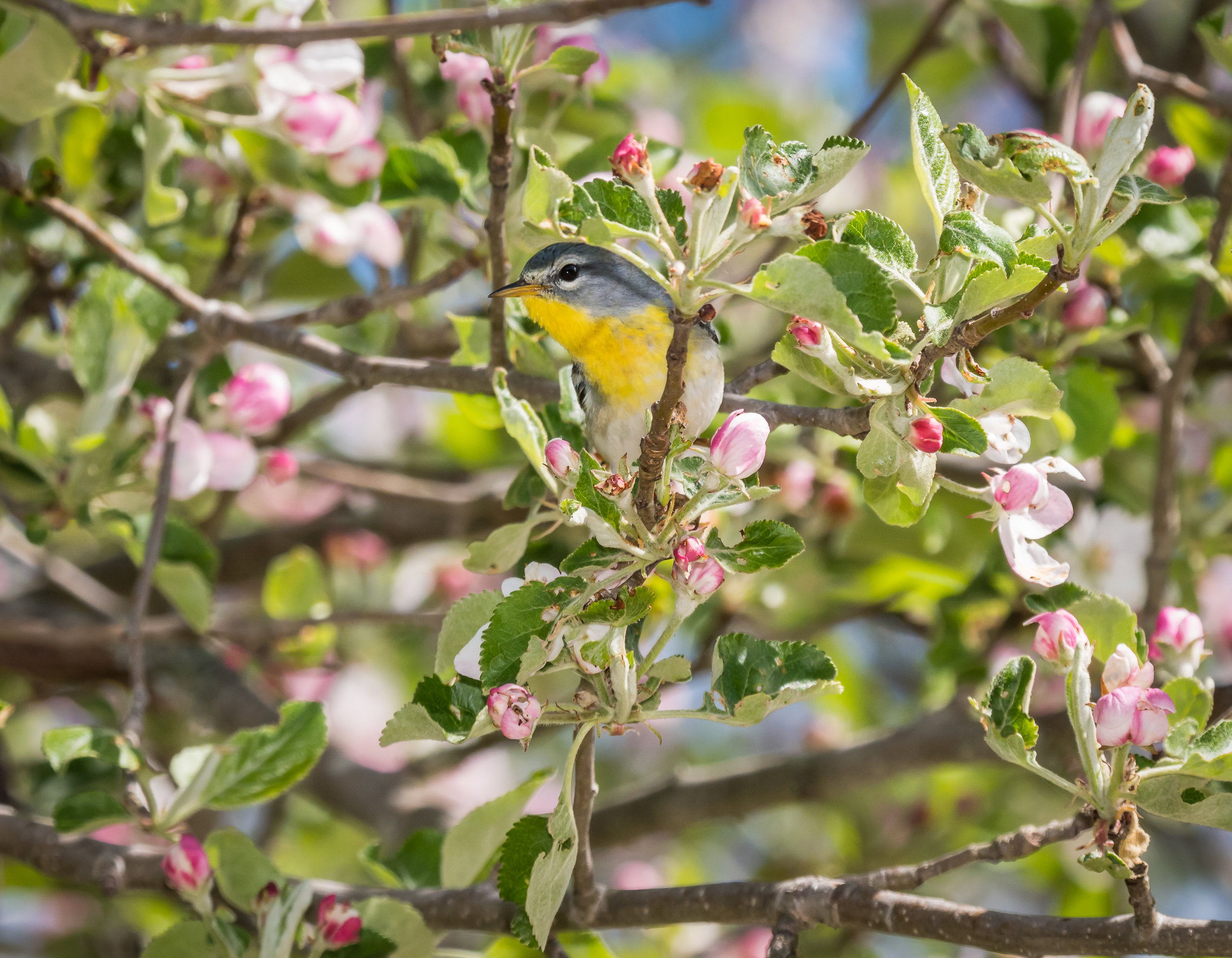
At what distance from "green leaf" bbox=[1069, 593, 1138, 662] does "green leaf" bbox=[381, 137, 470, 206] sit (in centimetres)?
147

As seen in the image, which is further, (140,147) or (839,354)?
(140,147)

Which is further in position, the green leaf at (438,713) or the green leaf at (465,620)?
the green leaf at (465,620)

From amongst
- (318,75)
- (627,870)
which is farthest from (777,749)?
(318,75)

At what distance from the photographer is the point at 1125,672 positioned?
181 centimetres

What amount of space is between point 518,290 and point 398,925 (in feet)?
4.10

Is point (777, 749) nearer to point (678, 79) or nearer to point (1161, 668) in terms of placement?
point (678, 79)

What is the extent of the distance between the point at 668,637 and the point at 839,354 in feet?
1.55

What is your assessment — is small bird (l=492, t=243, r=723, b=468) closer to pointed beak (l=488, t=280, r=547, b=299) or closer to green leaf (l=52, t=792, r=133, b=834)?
pointed beak (l=488, t=280, r=547, b=299)

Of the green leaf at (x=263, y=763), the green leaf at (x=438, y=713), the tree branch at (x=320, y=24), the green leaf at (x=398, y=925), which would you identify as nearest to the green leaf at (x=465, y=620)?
the green leaf at (x=438, y=713)

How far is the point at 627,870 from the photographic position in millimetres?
4051

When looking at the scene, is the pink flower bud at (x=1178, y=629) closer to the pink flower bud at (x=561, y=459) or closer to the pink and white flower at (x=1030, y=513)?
the pink and white flower at (x=1030, y=513)

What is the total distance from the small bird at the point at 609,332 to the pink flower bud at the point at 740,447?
499mm

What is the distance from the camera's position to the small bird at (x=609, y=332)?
7.63 feet

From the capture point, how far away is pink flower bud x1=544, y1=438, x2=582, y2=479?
1.63 m
